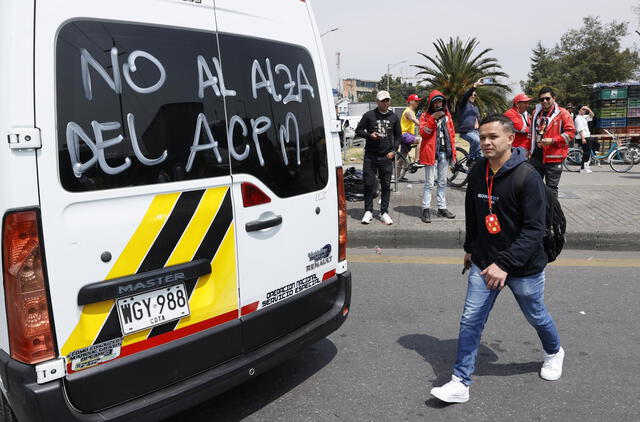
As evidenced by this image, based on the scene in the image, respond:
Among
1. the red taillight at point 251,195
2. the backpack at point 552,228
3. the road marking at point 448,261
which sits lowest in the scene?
the road marking at point 448,261

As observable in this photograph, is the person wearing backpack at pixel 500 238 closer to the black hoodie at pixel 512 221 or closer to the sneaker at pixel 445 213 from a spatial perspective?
the black hoodie at pixel 512 221

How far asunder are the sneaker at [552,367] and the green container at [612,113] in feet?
47.2

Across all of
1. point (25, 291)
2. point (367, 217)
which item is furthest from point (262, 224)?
point (367, 217)

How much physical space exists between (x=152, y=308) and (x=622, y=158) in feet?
46.1

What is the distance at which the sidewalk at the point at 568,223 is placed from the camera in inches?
255

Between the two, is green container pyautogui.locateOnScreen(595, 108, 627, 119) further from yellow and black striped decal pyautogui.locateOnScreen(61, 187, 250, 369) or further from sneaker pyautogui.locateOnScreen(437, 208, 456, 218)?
yellow and black striped decal pyautogui.locateOnScreen(61, 187, 250, 369)

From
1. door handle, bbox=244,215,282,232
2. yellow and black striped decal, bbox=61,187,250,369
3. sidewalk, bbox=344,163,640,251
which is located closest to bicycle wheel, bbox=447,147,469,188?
sidewalk, bbox=344,163,640,251

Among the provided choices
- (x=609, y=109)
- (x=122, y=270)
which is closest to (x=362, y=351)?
(x=122, y=270)

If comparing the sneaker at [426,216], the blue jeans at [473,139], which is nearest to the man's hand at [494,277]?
the sneaker at [426,216]

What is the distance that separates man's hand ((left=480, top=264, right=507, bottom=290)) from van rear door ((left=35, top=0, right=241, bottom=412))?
138 centimetres

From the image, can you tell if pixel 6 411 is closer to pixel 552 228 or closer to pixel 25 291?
pixel 25 291

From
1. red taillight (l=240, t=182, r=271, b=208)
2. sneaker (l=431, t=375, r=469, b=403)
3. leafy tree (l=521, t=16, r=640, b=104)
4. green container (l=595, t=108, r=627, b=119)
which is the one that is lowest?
sneaker (l=431, t=375, r=469, b=403)

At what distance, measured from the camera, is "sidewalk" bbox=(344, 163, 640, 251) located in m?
6.47

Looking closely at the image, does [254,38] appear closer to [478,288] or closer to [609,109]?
[478,288]
